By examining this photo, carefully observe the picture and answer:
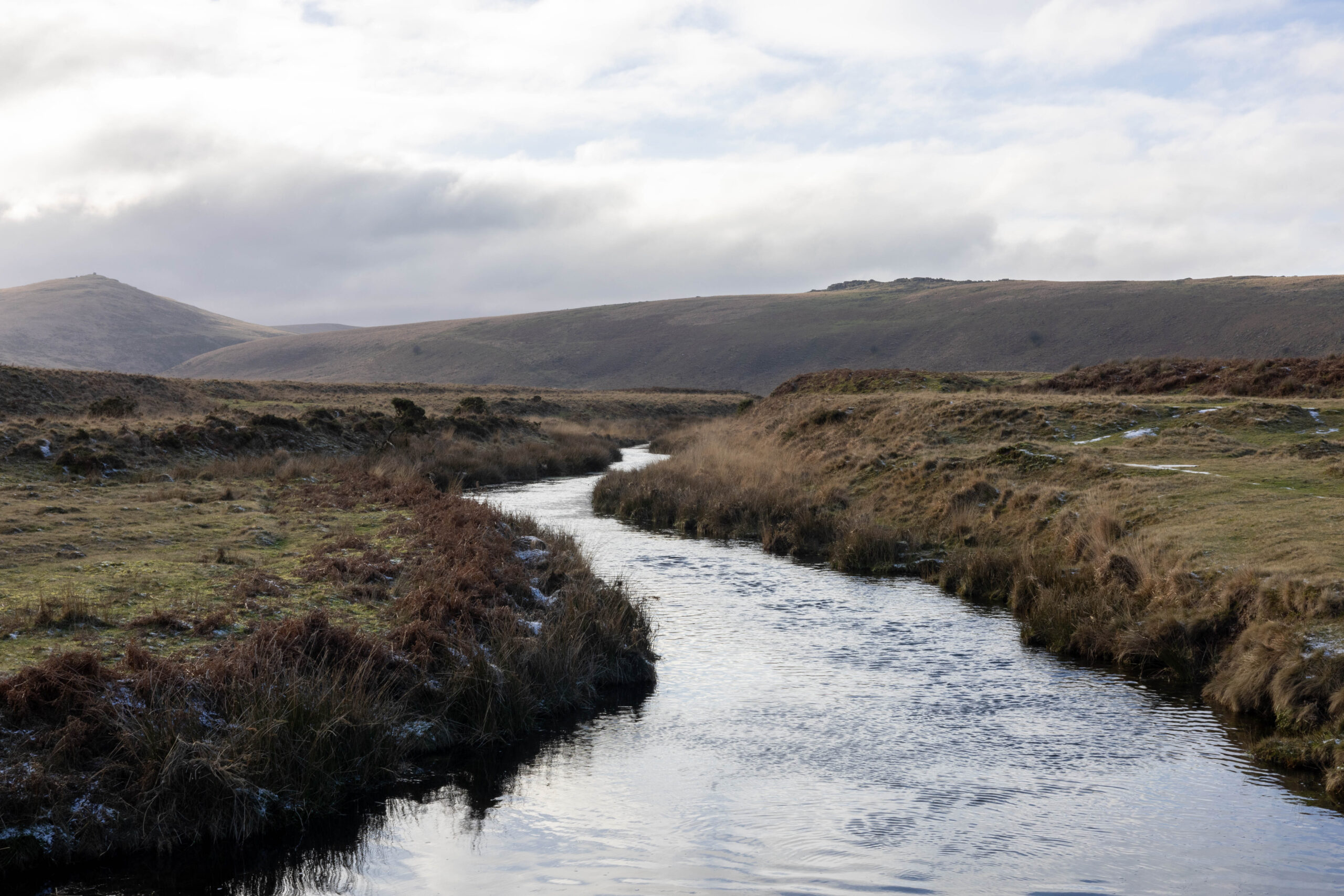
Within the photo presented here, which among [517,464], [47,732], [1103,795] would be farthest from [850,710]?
[517,464]

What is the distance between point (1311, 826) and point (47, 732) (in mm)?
11954

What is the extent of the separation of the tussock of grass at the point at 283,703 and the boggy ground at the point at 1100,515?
7.97 meters

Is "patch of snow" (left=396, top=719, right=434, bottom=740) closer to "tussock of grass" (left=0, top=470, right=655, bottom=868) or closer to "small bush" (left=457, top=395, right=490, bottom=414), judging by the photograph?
"tussock of grass" (left=0, top=470, right=655, bottom=868)

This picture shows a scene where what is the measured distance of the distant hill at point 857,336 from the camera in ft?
388

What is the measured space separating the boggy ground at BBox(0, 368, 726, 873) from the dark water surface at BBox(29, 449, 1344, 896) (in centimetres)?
59

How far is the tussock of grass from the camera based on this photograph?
859cm

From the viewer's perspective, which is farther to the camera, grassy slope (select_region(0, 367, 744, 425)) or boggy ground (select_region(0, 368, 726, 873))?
grassy slope (select_region(0, 367, 744, 425))

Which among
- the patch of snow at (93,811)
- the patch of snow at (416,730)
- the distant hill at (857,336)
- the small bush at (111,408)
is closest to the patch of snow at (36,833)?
the patch of snow at (93,811)

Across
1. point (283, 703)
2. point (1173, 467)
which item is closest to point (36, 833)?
point (283, 703)

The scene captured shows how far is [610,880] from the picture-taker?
8625 mm

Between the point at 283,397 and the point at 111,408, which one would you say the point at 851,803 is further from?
the point at 283,397

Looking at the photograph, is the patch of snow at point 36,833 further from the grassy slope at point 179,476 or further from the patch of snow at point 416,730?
the patch of snow at point 416,730

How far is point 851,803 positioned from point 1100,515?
11233mm

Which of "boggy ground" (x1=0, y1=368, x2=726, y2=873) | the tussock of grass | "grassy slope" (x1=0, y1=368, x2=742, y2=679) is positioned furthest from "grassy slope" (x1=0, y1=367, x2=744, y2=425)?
the tussock of grass
